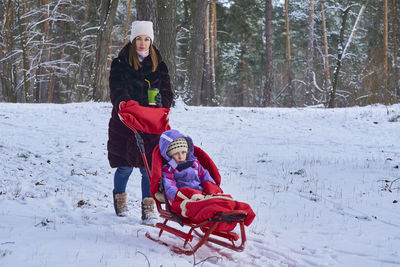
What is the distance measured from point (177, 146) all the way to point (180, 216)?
0.80 m

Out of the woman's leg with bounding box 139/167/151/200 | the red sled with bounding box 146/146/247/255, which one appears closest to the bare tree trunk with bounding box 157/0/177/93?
the woman's leg with bounding box 139/167/151/200

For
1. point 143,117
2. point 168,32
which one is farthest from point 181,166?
point 168,32

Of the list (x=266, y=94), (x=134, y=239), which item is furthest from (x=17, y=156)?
(x=266, y=94)

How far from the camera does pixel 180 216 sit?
4.15m

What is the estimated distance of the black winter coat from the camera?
5008 mm

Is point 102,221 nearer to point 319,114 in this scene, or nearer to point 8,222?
point 8,222

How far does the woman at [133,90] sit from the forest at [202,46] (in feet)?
21.6

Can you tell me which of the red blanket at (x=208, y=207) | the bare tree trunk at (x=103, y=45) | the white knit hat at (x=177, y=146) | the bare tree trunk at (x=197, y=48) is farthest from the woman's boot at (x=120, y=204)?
the bare tree trunk at (x=197, y=48)

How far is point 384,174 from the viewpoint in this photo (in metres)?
7.34

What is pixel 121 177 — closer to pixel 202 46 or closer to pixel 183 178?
pixel 183 178

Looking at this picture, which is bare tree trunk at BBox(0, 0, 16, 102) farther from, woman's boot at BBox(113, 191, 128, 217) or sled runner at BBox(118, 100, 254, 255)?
sled runner at BBox(118, 100, 254, 255)

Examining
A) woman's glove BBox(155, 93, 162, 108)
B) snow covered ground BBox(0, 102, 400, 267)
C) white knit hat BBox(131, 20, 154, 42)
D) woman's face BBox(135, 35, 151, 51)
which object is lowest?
snow covered ground BBox(0, 102, 400, 267)

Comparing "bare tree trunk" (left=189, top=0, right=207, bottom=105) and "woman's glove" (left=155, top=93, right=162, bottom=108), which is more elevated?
"bare tree trunk" (left=189, top=0, right=207, bottom=105)

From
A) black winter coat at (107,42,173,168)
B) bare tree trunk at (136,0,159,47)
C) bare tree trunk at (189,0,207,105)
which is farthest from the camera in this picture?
bare tree trunk at (189,0,207,105)
